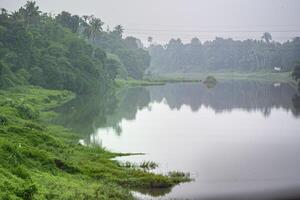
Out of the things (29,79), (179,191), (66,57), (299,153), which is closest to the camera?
(179,191)

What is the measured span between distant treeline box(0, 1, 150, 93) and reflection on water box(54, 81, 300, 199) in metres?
8.28

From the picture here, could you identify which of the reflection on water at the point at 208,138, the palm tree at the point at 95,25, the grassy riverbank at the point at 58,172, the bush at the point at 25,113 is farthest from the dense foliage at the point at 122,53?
the grassy riverbank at the point at 58,172

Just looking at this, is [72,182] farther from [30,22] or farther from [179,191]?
[30,22]

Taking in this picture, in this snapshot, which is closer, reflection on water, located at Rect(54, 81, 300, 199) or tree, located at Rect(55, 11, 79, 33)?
reflection on water, located at Rect(54, 81, 300, 199)

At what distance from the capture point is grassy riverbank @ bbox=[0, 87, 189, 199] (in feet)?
79.3

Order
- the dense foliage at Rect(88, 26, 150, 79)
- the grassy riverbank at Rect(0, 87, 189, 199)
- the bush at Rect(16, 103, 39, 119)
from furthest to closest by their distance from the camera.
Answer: the dense foliage at Rect(88, 26, 150, 79) < the bush at Rect(16, 103, 39, 119) < the grassy riverbank at Rect(0, 87, 189, 199)

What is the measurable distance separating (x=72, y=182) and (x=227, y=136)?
91.3 ft

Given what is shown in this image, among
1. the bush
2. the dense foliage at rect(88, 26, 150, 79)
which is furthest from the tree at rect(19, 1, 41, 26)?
the bush

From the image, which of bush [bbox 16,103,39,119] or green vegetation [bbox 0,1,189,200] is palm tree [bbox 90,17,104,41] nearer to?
green vegetation [bbox 0,1,189,200]

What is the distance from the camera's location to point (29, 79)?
92000mm

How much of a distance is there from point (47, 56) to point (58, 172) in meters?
70.7

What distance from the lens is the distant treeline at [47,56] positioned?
90.0m

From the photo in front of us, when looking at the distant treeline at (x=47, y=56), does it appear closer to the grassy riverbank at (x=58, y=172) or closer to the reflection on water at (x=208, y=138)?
the reflection on water at (x=208, y=138)

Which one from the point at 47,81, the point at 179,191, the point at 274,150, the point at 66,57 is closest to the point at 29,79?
the point at 47,81
